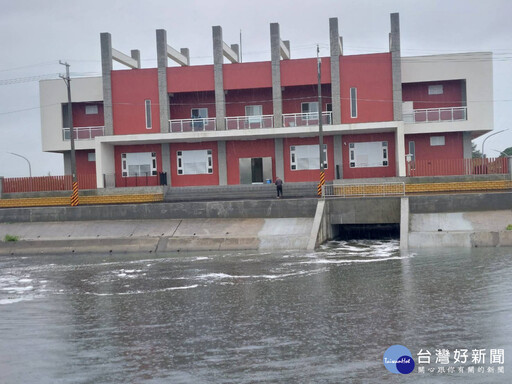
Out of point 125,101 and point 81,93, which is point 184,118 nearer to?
point 125,101

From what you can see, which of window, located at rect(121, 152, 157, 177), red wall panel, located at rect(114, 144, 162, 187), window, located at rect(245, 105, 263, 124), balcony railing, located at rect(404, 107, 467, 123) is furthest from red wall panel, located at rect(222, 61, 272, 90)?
balcony railing, located at rect(404, 107, 467, 123)

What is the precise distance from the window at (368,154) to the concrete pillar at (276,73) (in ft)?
19.3

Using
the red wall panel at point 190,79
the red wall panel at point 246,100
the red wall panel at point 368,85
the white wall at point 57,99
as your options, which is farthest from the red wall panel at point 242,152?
the white wall at point 57,99

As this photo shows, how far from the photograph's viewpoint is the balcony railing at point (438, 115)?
4303 cm

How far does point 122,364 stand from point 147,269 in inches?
537

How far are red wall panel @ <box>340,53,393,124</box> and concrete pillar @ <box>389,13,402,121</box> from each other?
1.17 feet

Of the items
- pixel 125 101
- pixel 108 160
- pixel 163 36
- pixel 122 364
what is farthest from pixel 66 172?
pixel 122 364

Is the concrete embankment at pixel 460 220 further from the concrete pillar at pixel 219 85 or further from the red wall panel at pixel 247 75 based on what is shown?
the concrete pillar at pixel 219 85

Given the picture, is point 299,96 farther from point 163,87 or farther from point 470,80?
point 470,80

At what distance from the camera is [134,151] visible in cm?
4756

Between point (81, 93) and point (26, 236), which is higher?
point (81, 93)

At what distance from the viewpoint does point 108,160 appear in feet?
153

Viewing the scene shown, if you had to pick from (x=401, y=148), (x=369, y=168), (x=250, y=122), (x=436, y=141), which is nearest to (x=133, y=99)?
(x=250, y=122)

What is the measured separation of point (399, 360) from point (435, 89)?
122 ft
